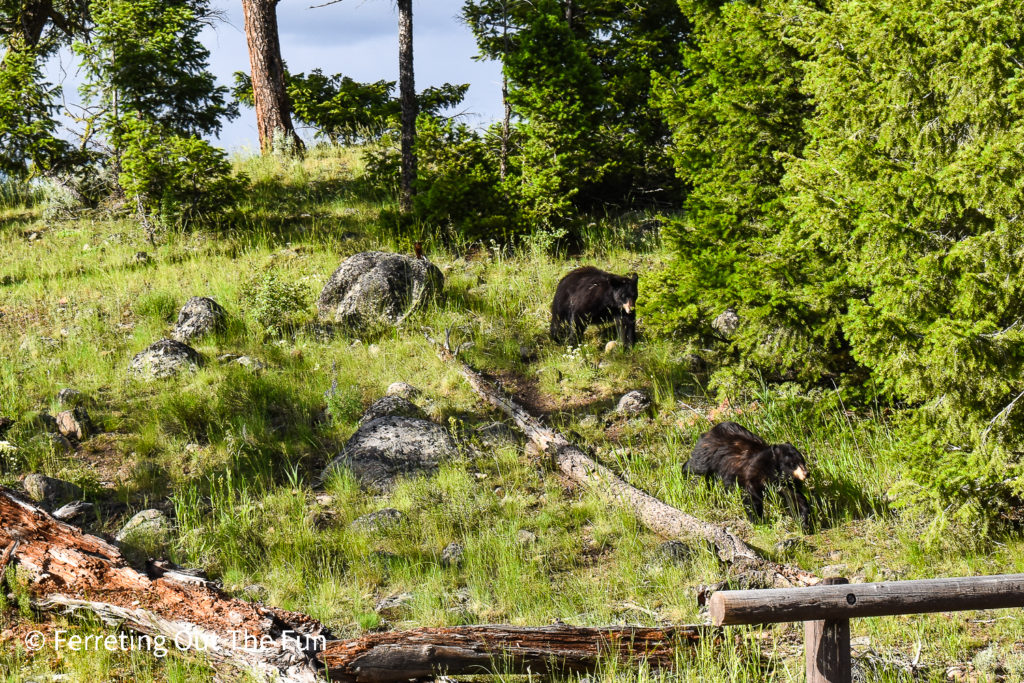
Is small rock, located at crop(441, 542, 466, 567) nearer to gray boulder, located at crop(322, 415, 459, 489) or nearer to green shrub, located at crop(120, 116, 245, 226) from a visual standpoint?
gray boulder, located at crop(322, 415, 459, 489)

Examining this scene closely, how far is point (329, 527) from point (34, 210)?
1339 centimetres

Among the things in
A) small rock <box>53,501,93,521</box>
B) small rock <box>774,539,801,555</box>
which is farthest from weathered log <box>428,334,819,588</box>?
small rock <box>53,501,93,521</box>

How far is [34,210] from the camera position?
16281 millimetres

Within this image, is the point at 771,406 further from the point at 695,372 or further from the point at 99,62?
the point at 99,62

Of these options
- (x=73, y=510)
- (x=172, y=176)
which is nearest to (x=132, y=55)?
(x=172, y=176)

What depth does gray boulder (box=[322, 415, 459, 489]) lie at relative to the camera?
7.62 metres

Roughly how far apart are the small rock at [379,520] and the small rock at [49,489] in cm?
275

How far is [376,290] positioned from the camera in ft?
36.9

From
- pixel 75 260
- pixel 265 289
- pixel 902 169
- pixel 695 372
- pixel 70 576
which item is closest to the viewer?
pixel 70 576

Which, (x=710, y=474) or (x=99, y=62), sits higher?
(x=99, y=62)

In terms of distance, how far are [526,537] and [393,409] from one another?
2.71 metres

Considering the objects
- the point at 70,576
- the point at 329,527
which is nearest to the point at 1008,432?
the point at 329,527

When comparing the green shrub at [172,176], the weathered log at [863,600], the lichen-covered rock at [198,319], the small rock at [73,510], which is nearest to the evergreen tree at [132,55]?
the green shrub at [172,176]

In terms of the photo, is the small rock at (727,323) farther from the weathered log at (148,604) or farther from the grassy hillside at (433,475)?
the weathered log at (148,604)
